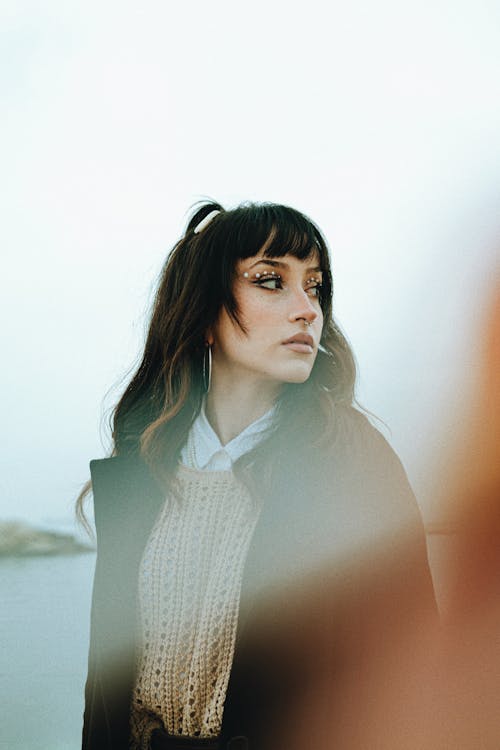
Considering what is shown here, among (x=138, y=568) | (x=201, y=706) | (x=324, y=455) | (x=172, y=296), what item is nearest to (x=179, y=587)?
(x=138, y=568)

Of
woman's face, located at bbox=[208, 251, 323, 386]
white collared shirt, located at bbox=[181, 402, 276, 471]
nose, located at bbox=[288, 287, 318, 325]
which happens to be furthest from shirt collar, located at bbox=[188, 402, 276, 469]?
nose, located at bbox=[288, 287, 318, 325]

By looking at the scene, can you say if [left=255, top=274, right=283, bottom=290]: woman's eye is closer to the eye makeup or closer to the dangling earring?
the eye makeup

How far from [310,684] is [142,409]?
2.49 ft

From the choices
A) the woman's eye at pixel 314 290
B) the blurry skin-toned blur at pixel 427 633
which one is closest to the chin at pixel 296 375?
the woman's eye at pixel 314 290

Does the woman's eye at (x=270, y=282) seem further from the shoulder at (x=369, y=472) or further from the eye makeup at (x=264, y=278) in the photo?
the shoulder at (x=369, y=472)

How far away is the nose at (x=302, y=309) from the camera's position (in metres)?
1.51

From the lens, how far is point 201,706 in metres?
1.43

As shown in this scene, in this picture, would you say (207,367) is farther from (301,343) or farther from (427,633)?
(427,633)

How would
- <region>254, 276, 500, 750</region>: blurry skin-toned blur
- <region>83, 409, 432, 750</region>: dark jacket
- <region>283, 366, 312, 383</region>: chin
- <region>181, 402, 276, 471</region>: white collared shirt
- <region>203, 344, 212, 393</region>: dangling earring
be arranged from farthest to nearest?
<region>203, 344, 212, 393</region>: dangling earring
<region>181, 402, 276, 471</region>: white collared shirt
<region>283, 366, 312, 383</region>: chin
<region>83, 409, 432, 750</region>: dark jacket
<region>254, 276, 500, 750</region>: blurry skin-toned blur

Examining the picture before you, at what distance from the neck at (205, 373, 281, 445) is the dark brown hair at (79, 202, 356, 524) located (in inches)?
1.6

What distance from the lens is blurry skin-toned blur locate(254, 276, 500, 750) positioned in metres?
0.48

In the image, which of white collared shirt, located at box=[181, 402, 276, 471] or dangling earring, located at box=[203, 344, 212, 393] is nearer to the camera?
white collared shirt, located at box=[181, 402, 276, 471]

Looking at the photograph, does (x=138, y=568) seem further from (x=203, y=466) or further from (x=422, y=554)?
(x=422, y=554)

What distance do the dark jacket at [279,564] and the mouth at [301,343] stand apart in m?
0.19
